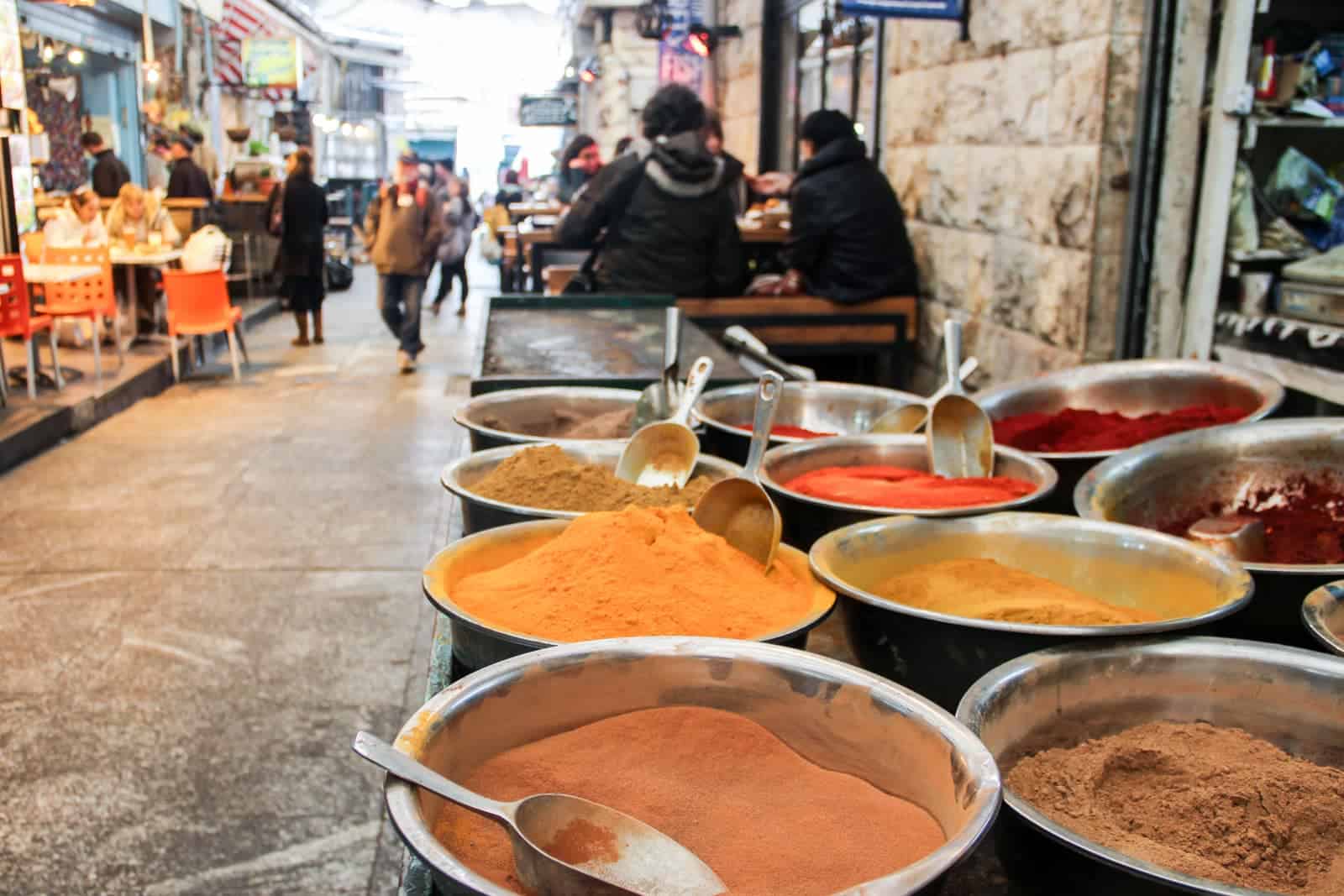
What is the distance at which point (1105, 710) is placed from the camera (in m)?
1.15

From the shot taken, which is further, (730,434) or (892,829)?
(730,434)

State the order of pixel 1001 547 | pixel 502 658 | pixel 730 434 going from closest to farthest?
Result: pixel 502 658
pixel 1001 547
pixel 730 434

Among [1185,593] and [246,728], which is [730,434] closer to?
[1185,593]

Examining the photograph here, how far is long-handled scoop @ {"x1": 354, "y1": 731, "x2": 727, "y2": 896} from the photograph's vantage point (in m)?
0.84

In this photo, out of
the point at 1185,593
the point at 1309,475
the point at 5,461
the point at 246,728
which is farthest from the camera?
the point at 5,461

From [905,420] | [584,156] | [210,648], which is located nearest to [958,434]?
[905,420]

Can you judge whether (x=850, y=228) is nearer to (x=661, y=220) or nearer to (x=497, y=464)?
(x=661, y=220)

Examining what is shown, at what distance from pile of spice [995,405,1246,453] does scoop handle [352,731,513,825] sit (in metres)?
1.64

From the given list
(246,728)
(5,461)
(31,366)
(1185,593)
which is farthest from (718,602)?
(31,366)

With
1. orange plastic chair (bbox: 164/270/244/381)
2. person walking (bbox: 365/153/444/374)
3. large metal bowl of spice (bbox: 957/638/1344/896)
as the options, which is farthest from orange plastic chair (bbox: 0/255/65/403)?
large metal bowl of spice (bbox: 957/638/1344/896)

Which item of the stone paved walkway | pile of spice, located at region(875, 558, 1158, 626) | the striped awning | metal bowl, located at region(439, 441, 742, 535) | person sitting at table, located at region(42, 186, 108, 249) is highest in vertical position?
the striped awning

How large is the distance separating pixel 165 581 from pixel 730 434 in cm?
321

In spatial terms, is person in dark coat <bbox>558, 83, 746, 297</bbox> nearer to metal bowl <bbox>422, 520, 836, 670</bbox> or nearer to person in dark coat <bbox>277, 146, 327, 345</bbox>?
metal bowl <bbox>422, 520, 836, 670</bbox>

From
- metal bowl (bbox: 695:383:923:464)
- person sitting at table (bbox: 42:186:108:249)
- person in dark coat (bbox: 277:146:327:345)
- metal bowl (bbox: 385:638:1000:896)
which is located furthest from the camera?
person in dark coat (bbox: 277:146:327:345)
